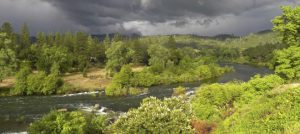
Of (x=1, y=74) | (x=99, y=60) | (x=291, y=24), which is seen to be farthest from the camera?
(x=99, y=60)

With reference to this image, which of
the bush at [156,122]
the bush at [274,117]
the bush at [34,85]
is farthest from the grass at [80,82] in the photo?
the bush at [274,117]

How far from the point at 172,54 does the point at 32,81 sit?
6272 centimetres

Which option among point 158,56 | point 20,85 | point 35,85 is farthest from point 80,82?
point 158,56

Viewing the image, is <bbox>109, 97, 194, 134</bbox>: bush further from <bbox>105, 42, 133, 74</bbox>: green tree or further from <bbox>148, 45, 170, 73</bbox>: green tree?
<bbox>148, 45, 170, 73</bbox>: green tree

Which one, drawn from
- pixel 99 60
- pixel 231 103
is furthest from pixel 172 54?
pixel 231 103

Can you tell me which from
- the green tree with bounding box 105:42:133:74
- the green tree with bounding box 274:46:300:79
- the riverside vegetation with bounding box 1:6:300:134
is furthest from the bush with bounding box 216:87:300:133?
the green tree with bounding box 105:42:133:74

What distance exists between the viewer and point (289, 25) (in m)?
46.3

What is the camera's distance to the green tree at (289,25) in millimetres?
46344

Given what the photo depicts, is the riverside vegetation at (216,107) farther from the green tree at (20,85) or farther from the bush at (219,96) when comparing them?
the green tree at (20,85)

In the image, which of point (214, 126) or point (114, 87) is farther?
point (114, 87)

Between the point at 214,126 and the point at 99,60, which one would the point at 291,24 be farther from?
the point at 99,60

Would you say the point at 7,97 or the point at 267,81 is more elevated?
the point at 267,81

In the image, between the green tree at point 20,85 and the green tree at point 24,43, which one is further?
the green tree at point 24,43

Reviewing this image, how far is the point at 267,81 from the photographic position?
42188mm
